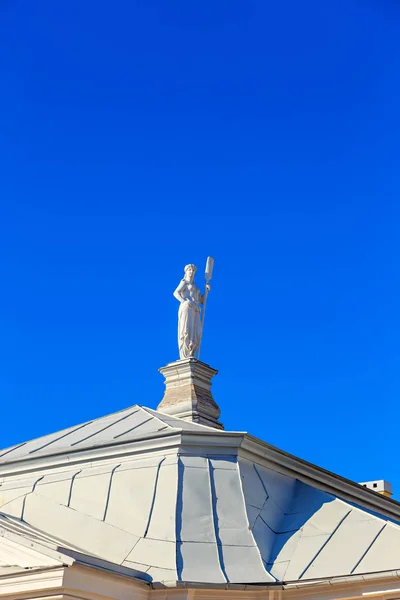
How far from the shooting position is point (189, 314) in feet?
79.2

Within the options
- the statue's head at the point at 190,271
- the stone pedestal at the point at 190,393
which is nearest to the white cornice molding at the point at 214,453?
the stone pedestal at the point at 190,393

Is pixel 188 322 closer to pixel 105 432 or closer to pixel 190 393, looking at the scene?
pixel 190 393

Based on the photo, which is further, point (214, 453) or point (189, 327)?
point (189, 327)

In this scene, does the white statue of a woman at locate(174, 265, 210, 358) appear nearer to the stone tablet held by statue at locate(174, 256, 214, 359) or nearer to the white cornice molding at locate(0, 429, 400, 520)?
the stone tablet held by statue at locate(174, 256, 214, 359)

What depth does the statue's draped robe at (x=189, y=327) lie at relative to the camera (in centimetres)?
2400

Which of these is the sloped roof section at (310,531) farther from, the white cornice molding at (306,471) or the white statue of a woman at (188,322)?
the white statue of a woman at (188,322)

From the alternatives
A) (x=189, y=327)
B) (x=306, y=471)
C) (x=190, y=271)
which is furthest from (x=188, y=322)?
(x=306, y=471)

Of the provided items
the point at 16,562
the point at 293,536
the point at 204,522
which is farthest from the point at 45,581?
the point at 293,536

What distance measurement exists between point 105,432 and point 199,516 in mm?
3899

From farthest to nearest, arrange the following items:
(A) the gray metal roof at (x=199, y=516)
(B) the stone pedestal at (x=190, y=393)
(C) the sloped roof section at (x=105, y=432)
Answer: (B) the stone pedestal at (x=190, y=393), (C) the sloped roof section at (x=105, y=432), (A) the gray metal roof at (x=199, y=516)

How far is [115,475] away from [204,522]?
2123mm

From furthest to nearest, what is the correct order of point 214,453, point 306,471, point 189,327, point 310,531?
point 189,327 → point 306,471 → point 214,453 → point 310,531

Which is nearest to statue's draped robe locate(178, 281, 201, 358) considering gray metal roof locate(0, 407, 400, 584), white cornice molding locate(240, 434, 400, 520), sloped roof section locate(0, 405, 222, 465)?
sloped roof section locate(0, 405, 222, 465)

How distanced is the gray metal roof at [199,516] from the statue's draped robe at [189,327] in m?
4.55
